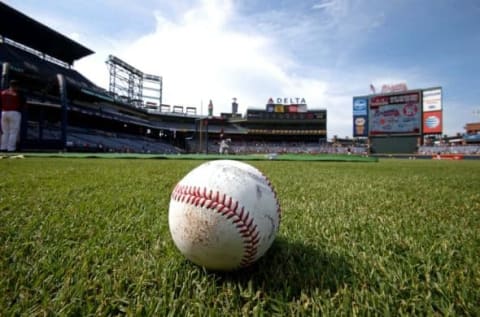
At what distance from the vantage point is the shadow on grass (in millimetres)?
986

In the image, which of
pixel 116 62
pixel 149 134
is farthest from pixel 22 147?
pixel 149 134

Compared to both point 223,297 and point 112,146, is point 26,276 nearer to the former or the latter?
point 223,297

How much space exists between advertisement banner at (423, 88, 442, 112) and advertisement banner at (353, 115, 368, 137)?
6.44 m

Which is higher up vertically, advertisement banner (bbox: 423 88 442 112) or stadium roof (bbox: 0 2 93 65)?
stadium roof (bbox: 0 2 93 65)

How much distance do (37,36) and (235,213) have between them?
32345 millimetres

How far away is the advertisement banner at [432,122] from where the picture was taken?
2994cm

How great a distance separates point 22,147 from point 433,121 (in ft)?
123

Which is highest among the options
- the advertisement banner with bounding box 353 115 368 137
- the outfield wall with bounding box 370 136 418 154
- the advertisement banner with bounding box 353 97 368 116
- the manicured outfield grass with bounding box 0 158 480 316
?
the advertisement banner with bounding box 353 97 368 116

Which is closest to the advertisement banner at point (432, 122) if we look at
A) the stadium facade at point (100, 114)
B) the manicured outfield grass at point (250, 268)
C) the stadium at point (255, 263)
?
the stadium facade at point (100, 114)

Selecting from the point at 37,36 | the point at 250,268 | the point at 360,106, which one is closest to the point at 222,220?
the point at 250,268

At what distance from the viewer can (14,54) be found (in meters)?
23.2

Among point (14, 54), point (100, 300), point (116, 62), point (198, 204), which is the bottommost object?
point (100, 300)

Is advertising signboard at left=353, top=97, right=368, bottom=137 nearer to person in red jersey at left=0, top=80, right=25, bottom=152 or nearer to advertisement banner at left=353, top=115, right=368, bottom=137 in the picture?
advertisement banner at left=353, top=115, right=368, bottom=137

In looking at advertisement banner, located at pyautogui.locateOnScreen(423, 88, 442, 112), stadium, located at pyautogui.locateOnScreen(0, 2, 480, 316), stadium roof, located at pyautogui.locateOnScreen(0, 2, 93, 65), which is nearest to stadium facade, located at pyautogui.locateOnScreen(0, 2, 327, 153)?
stadium roof, located at pyautogui.locateOnScreen(0, 2, 93, 65)
